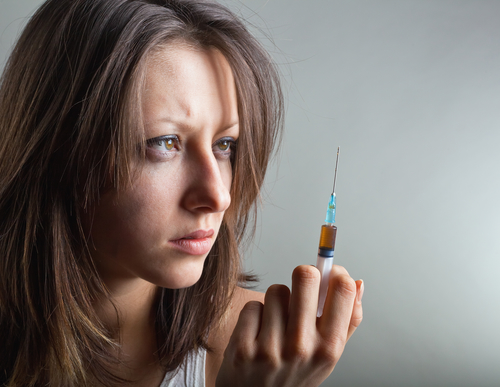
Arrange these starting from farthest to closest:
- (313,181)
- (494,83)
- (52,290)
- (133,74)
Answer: (313,181), (494,83), (52,290), (133,74)

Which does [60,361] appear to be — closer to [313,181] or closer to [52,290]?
[52,290]

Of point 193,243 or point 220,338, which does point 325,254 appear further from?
point 220,338

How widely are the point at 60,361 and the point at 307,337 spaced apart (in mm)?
539

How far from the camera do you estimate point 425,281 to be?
4.58ft

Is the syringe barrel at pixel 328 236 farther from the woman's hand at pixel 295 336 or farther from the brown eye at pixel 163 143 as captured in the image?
the brown eye at pixel 163 143

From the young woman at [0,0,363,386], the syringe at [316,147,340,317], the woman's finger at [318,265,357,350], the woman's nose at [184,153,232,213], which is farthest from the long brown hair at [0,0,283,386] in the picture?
the woman's finger at [318,265,357,350]

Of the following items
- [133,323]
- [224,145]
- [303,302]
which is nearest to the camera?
[303,302]

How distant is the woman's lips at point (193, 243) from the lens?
0.78 meters

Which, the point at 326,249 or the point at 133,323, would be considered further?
the point at 133,323

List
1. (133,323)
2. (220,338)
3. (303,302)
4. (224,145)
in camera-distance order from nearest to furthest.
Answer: (303,302)
(224,145)
(133,323)
(220,338)

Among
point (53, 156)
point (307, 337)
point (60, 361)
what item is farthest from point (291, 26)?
point (60, 361)

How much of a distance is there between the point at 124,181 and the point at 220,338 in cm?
60

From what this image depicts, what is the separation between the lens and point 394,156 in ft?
4.34

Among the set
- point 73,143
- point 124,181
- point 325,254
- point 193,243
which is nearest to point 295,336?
point 325,254
